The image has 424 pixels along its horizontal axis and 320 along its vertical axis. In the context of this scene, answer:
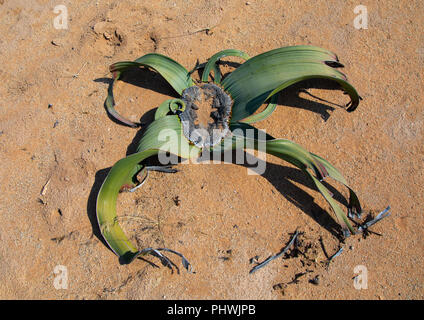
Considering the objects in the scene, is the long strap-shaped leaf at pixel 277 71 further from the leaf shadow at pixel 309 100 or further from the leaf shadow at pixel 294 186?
the leaf shadow at pixel 294 186

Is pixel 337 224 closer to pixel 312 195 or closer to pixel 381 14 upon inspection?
pixel 312 195

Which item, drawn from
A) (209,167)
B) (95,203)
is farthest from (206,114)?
(95,203)

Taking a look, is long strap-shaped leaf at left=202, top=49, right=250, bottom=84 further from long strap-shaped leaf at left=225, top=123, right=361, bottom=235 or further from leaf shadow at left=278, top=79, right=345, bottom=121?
long strap-shaped leaf at left=225, top=123, right=361, bottom=235

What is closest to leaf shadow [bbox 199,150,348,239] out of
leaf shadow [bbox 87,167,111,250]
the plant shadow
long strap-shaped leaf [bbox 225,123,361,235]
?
the plant shadow

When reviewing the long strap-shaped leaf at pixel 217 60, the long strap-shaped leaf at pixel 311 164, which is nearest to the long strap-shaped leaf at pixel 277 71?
the long strap-shaped leaf at pixel 217 60

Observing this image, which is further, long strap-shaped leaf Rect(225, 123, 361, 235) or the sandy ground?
the sandy ground

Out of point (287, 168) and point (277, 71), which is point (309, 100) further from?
point (287, 168)

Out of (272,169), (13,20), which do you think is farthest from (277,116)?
(13,20)
